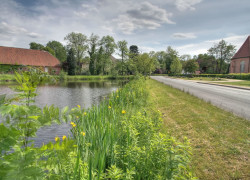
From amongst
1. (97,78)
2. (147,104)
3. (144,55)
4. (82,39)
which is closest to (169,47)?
(82,39)

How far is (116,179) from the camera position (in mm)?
1735

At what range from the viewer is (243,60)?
47.4 meters

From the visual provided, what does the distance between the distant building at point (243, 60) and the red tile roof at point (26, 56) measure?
2231 inches

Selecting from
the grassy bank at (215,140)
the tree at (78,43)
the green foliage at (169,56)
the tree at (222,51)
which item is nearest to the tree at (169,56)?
the green foliage at (169,56)

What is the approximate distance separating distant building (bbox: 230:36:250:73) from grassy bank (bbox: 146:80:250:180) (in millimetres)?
50270

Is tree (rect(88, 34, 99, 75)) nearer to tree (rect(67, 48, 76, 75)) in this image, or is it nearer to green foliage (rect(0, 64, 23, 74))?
tree (rect(67, 48, 76, 75))

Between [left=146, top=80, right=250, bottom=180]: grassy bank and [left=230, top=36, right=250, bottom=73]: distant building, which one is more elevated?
[left=230, top=36, right=250, bottom=73]: distant building

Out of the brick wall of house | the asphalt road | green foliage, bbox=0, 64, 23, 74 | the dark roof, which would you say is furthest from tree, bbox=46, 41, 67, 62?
green foliage, bbox=0, 64, 23, 74

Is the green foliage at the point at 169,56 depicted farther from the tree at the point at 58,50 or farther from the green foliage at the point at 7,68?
the green foliage at the point at 7,68

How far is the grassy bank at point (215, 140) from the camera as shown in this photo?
120 inches

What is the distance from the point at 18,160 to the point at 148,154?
153 cm

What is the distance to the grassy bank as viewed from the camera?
3046 mm

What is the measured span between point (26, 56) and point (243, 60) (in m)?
63.7

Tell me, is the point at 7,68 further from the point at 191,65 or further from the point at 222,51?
the point at 222,51
